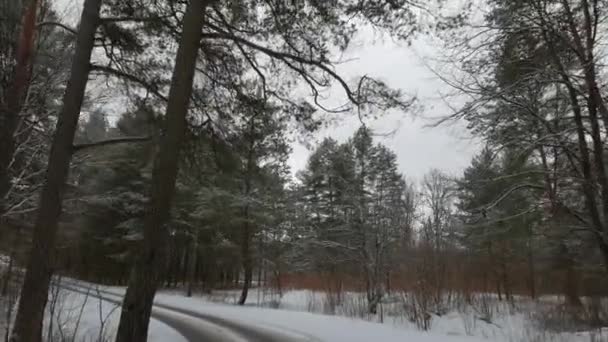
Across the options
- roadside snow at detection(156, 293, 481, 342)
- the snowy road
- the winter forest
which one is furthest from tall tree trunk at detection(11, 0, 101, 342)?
roadside snow at detection(156, 293, 481, 342)

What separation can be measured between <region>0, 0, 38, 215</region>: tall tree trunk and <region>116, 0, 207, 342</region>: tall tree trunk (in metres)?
3.05

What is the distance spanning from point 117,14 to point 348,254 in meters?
12.4

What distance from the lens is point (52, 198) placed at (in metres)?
5.19

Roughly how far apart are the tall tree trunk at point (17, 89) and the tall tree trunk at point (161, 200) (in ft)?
10.00

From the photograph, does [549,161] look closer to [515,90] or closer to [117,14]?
[515,90]

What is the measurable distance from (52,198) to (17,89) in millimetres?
2258

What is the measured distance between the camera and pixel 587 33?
261 inches

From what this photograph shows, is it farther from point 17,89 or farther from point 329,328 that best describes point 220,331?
point 17,89

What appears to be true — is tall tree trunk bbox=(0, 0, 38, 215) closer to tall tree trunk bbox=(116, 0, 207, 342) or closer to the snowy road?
the snowy road

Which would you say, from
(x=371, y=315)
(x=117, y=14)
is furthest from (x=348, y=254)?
(x=117, y=14)

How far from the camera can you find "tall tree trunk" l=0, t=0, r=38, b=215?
6.09 metres

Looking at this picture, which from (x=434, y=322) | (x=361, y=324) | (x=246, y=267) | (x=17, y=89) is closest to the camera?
(x=17, y=89)

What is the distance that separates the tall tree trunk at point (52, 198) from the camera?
15.8ft

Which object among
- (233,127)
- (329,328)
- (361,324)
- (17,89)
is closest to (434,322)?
(361,324)
